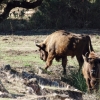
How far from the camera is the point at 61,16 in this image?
2881 cm

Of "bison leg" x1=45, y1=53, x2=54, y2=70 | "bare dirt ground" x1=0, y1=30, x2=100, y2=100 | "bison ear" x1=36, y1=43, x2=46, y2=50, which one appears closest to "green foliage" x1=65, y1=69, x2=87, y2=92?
"bare dirt ground" x1=0, y1=30, x2=100, y2=100

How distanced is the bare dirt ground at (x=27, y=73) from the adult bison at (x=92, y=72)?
2.25 feet

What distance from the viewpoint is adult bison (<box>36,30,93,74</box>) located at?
16047mm

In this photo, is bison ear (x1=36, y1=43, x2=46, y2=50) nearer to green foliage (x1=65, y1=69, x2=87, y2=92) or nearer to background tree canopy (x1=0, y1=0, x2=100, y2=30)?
green foliage (x1=65, y1=69, x2=87, y2=92)

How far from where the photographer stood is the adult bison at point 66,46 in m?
16.0

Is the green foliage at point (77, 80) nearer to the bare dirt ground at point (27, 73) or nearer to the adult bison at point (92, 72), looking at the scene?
the bare dirt ground at point (27, 73)

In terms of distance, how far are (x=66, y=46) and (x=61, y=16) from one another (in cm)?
1287

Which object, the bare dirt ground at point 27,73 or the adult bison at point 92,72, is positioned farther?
the adult bison at point 92,72

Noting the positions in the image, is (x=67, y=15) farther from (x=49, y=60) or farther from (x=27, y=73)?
(x=27, y=73)

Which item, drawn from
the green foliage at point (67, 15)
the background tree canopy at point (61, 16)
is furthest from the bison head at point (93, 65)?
the green foliage at point (67, 15)

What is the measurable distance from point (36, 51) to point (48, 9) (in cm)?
879

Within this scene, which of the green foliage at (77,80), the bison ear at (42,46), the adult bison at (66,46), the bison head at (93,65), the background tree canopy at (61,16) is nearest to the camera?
the bison head at (93,65)

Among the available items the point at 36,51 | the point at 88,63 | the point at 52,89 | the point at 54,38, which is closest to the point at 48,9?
the point at 36,51

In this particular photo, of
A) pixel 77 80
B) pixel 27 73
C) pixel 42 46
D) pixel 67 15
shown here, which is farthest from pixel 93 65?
pixel 67 15
